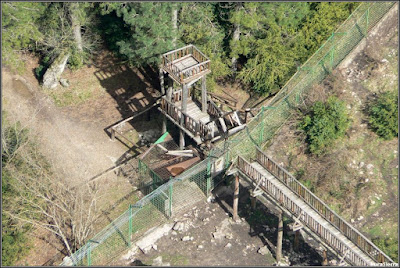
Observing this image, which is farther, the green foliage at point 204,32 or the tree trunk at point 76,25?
the tree trunk at point 76,25

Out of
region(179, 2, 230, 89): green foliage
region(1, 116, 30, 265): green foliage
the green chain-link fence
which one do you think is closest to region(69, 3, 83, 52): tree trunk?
region(179, 2, 230, 89): green foliage

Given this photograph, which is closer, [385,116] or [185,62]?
[185,62]

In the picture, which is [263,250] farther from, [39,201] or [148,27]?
[148,27]

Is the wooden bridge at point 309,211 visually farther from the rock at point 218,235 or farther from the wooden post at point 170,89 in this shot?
the wooden post at point 170,89

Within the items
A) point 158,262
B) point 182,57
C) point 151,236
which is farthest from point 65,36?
point 158,262

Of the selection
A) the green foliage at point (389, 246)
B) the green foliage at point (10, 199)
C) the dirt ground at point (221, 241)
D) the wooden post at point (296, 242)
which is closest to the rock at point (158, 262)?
the dirt ground at point (221, 241)

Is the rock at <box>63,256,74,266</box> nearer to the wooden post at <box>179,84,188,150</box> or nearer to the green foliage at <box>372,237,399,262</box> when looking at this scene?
the wooden post at <box>179,84,188,150</box>
